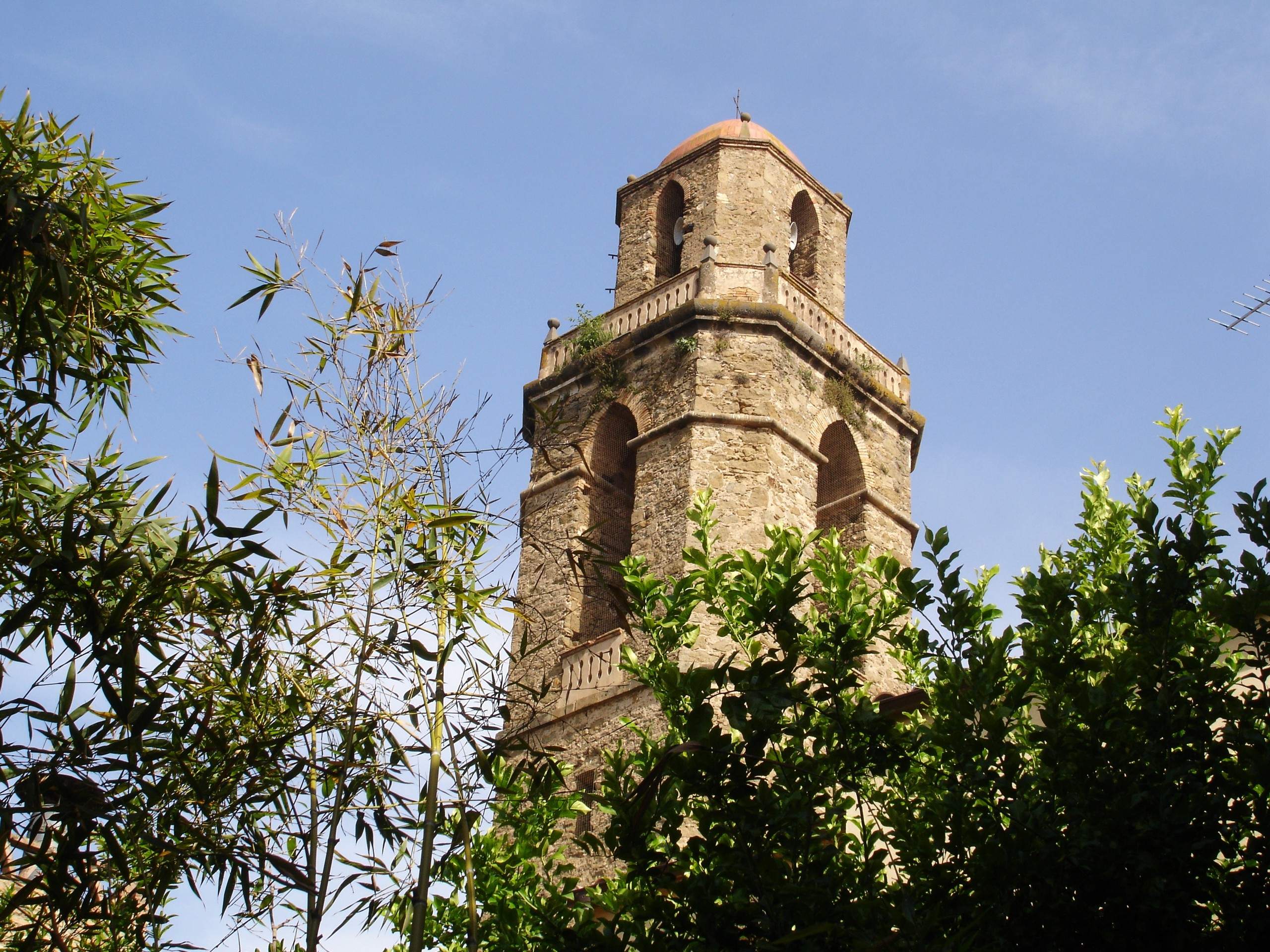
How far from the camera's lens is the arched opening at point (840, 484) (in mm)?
15289

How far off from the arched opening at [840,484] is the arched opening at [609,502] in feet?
6.97

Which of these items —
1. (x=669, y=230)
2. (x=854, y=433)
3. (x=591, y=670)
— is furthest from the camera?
(x=669, y=230)

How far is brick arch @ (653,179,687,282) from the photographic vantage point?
17.4 metres

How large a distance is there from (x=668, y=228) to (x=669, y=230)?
1.7 inches

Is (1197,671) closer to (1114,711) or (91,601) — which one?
(1114,711)

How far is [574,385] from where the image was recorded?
16.2m

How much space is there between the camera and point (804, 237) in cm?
1794

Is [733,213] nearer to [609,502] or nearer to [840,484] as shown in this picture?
[840,484]

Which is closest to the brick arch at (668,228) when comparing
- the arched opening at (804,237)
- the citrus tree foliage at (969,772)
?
the arched opening at (804,237)

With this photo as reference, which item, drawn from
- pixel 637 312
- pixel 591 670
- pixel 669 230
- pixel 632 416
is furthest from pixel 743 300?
pixel 591 670

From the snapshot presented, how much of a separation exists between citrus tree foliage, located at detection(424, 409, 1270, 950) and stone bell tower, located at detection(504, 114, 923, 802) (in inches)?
255

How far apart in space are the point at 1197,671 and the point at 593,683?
8498 mm

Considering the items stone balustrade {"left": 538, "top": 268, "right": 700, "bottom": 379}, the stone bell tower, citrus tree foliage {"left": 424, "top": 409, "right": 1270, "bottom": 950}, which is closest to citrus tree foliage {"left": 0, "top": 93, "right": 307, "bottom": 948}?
citrus tree foliage {"left": 424, "top": 409, "right": 1270, "bottom": 950}

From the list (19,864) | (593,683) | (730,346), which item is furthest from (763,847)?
(730,346)
